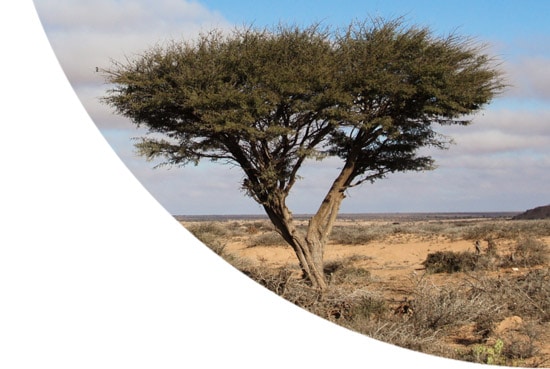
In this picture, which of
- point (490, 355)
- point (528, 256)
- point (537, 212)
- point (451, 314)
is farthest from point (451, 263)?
point (537, 212)

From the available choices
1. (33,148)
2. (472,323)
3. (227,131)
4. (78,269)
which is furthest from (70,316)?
(227,131)

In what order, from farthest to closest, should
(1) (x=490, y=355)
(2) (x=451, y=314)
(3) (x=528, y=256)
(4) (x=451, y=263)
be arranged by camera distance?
(4) (x=451, y=263) < (3) (x=528, y=256) < (2) (x=451, y=314) < (1) (x=490, y=355)

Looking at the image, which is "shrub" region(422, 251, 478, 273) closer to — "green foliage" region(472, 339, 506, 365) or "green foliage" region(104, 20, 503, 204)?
"green foliage" region(104, 20, 503, 204)

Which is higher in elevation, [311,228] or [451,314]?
[311,228]

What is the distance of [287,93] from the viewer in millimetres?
12211

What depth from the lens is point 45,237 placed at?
2.92m

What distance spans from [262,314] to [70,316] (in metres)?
0.87

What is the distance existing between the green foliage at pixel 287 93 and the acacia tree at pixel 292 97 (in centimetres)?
2

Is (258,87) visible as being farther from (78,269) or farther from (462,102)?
(78,269)

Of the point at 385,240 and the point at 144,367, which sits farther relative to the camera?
the point at 385,240

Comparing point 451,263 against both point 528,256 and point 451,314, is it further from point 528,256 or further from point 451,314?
point 451,314

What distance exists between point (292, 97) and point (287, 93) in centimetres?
23

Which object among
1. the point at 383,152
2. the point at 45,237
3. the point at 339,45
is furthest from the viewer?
the point at 383,152

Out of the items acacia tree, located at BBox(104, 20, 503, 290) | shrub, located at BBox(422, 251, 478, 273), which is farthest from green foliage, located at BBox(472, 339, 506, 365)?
shrub, located at BBox(422, 251, 478, 273)
